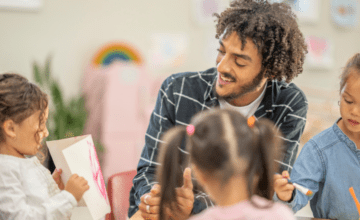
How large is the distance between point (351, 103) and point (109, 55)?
1.97 metres

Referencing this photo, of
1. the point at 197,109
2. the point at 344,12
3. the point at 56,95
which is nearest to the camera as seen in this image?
the point at 197,109

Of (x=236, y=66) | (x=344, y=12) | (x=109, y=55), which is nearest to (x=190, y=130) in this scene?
(x=236, y=66)

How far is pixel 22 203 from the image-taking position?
0.92 metres

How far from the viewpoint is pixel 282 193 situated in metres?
0.95

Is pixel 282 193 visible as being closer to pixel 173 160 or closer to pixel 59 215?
pixel 173 160

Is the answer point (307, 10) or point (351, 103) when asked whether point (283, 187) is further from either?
point (307, 10)

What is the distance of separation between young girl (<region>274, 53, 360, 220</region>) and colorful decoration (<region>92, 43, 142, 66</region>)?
1.87 metres

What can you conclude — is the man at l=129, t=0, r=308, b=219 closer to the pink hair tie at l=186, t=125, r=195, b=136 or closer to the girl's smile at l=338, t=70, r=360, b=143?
the girl's smile at l=338, t=70, r=360, b=143

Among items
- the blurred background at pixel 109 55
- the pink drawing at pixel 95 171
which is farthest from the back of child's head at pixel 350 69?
the blurred background at pixel 109 55

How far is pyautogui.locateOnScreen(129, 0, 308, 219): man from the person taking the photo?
1181mm

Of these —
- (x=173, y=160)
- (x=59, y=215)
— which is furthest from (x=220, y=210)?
(x=59, y=215)

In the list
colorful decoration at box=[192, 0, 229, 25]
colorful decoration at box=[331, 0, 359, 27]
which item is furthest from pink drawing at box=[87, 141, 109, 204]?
colorful decoration at box=[331, 0, 359, 27]

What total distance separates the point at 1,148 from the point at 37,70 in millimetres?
1461

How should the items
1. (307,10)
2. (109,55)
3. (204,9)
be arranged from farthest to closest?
(307,10) → (204,9) → (109,55)
